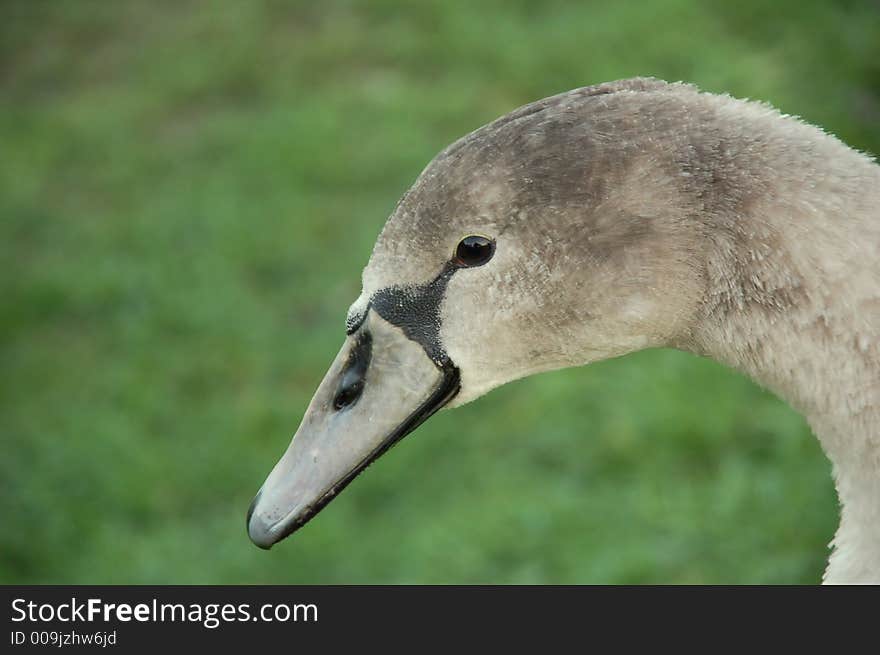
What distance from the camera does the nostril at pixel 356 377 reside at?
212cm

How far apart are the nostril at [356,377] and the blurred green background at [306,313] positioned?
83.8 inches

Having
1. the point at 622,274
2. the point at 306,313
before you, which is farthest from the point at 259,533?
the point at 306,313

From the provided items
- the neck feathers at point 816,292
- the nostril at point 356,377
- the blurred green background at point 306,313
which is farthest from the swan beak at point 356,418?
the blurred green background at point 306,313

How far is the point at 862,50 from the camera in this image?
420 cm

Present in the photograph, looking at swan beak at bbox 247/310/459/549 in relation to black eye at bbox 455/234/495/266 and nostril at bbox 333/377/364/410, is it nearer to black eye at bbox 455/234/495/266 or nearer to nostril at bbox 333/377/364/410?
nostril at bbox 333/377/364/410

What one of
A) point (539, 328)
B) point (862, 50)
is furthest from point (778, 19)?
point (539, 328)

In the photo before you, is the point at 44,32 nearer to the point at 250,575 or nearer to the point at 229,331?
the point at 229,331

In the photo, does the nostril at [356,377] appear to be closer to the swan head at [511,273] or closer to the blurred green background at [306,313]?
the swan head at [511,273]

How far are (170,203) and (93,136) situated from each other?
819 millimetres

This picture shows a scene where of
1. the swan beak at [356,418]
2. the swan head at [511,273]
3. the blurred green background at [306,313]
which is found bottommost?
the blurred green background at [306,313]

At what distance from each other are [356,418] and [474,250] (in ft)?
1.19

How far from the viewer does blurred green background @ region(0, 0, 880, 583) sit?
4.27 meters

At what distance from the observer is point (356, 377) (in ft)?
6.97

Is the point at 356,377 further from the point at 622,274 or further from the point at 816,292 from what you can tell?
Result: the point at 816,292
